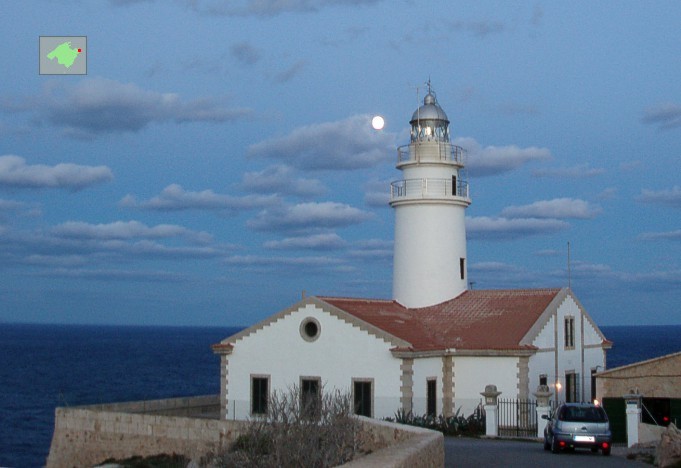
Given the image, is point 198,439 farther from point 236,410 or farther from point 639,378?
point 639,378

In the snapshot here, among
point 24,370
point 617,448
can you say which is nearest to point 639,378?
point 617,448

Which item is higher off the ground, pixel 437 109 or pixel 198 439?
pixel 437 109

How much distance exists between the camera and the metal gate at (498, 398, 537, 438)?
98.0 ft

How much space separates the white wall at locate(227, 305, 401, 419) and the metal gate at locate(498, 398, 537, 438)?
315 cm

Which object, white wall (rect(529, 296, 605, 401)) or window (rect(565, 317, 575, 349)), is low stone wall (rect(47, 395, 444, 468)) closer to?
white wall (rect(529, 296, 605, 401))

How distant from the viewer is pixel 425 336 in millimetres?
32344

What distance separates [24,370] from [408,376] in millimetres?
71876

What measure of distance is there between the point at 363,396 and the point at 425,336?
9.92ft

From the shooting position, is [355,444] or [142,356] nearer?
[355,444]

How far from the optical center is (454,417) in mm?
30016

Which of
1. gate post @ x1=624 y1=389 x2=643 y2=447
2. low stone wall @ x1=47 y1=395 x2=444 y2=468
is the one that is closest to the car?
gate post @ x1=624 y1=389 x2=643 y2=447

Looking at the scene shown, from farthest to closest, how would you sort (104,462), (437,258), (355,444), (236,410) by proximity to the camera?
(437,258) → (236,410) → (104,462) → (355,444)

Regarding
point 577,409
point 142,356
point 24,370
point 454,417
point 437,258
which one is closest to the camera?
point 577,409

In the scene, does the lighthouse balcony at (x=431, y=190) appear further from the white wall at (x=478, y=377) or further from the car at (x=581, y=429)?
the car at (x=581, y=429)
